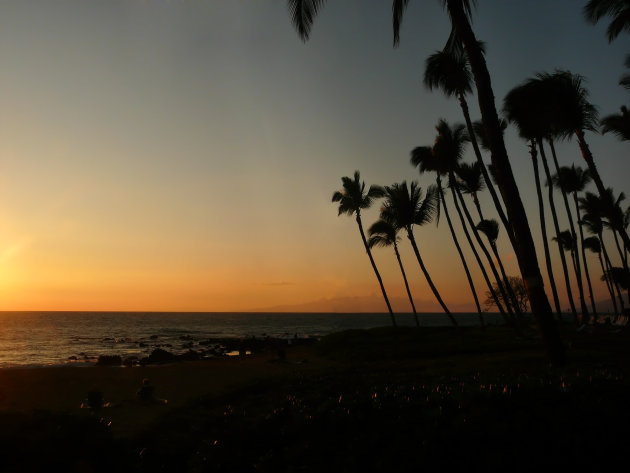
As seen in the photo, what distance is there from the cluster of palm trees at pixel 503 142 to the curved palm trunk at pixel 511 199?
0.08ft

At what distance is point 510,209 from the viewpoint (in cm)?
1003

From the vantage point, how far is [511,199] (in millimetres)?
10000

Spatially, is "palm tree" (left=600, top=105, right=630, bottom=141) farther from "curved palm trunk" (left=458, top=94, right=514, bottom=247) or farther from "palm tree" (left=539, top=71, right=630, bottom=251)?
"curved palm trunk" (left=458, top=94, right=514, bottom=247)

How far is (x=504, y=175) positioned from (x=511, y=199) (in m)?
0.66

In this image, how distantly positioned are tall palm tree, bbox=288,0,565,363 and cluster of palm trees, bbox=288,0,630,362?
24mm

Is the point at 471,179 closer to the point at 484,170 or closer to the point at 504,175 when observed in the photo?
the point at 484,170

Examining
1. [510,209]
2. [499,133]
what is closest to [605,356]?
[510,209]

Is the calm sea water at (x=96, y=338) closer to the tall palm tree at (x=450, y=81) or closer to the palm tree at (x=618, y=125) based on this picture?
the tall palm tree at (x=450, y=81)

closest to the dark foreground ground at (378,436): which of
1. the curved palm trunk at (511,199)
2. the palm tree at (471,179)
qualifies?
the curved palm trunk at (511,199)

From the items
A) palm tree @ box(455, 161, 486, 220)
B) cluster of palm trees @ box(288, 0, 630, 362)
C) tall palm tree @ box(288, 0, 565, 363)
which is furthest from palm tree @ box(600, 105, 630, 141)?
tall palm tree @ box(288, 0, 565, 363)

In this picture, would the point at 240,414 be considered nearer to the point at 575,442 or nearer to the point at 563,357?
the point at 575,442

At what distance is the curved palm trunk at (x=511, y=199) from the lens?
946 cm

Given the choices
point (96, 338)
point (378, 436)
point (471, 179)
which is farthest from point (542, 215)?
point (96, 338)

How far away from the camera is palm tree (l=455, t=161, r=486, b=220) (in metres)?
30.3
